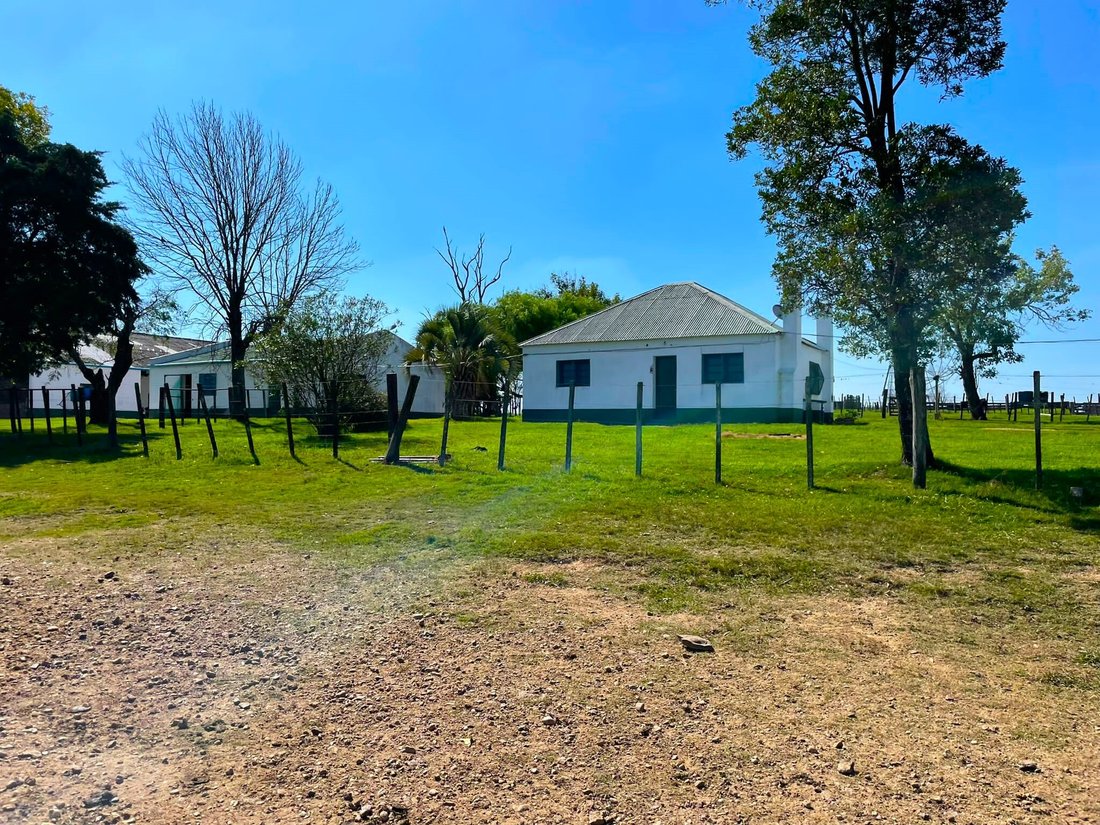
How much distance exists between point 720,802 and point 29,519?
9114 mm

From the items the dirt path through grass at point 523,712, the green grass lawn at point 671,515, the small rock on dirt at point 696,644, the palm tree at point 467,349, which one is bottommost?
the dirt path through grass at point 523,712

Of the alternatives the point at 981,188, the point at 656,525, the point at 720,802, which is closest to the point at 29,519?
the point at 656,525

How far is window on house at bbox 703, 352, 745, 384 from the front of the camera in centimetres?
2589

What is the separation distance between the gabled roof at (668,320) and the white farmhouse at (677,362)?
42mm

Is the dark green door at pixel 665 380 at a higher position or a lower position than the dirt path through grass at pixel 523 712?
higher

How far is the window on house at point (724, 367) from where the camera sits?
84.9 feet

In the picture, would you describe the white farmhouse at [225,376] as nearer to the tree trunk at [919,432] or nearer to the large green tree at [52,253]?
the large green tree at [52,253]

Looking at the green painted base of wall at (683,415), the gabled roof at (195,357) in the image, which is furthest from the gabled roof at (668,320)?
the gabled roof at (195,357)

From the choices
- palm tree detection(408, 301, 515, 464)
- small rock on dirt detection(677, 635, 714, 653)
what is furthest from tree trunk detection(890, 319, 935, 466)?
palm tree detection(408, 301, 515, 464)

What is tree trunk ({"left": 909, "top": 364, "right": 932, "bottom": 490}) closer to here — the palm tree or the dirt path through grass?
the dirt path through grass

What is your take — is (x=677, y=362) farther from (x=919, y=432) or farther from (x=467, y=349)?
(x=919, y=432)

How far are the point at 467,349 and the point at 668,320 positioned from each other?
9.71 m

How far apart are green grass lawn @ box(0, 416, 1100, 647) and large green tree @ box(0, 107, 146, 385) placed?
7.76 meters

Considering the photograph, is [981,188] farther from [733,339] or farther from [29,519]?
[733,339]
